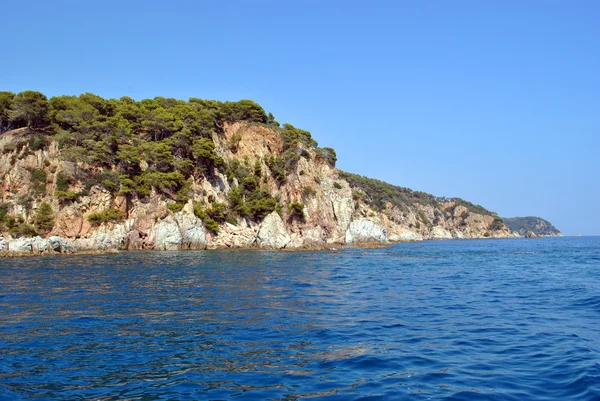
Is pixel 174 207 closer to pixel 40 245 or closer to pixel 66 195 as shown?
pixel 66 195

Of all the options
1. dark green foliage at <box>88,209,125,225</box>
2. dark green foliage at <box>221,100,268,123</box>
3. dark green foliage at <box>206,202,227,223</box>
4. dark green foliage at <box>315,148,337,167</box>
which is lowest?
dark green foliage at <box>88,209,125,225</box>

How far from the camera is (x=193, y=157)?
6856 centimetres

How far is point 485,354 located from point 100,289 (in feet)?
57.4

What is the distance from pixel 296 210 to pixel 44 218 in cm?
3725

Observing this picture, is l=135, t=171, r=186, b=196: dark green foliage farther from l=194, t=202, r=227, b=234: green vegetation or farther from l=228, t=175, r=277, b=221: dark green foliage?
l=228, t=175, r=277, b=221: dark green foliage

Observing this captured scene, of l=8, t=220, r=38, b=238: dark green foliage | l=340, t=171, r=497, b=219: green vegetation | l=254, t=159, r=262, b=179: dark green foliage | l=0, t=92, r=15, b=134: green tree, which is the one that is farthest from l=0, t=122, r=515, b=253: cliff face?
l=340, t=171, r=497, b=219: green vegetation

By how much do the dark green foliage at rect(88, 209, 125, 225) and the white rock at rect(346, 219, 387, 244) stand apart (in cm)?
4214

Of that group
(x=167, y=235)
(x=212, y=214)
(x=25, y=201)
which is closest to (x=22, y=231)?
(x=25, y=201)

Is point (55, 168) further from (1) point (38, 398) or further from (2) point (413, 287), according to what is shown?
(1) point (38, 398)

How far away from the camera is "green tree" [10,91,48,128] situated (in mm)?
57094

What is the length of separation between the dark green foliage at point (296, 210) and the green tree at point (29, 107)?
38622 mm

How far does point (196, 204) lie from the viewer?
62.5 metres

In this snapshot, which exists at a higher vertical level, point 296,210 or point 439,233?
point 296,210

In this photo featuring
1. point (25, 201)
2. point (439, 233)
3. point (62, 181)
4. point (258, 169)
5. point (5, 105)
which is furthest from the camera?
point (439, 233)
